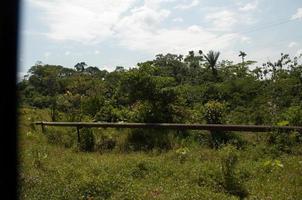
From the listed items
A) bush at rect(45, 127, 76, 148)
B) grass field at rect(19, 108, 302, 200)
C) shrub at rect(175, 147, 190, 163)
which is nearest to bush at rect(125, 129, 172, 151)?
grass field at rect(19, 108, 302, 200)

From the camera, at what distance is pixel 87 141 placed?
44.5 ft

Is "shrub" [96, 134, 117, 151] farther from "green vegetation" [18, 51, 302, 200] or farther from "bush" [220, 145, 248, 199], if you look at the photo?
"bush" [220, 145, 248, 199]

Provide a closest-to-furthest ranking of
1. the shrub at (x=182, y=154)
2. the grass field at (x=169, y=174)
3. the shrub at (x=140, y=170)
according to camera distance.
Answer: the grass field at (x=169, y=174) → the shrub at (x=140, y=170) → the shrub at (x=182, y=154)

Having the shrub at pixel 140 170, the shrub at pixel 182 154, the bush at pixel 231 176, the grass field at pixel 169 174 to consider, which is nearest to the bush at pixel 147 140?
the grass field at pixel 169 174

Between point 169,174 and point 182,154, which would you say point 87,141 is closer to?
point 182,154

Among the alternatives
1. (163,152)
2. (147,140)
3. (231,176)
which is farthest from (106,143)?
(231,176)

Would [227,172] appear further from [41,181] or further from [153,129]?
[153,129]

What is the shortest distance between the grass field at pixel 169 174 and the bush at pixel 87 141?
4.54 feet

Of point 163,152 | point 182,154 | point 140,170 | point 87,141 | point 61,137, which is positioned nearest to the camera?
point 140,170

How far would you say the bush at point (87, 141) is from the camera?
1349 cm

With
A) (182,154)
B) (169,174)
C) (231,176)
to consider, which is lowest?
(169,174)

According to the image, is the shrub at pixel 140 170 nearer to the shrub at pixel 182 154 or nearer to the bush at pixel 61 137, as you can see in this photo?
the shrub at pixel 182 154

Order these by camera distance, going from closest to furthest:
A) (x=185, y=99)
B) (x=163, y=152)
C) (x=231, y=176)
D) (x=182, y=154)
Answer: (x=231, y=176) < (x=182, y=154) < (x=163, y=152) < (x=185, y=99)

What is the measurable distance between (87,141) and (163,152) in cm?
284
